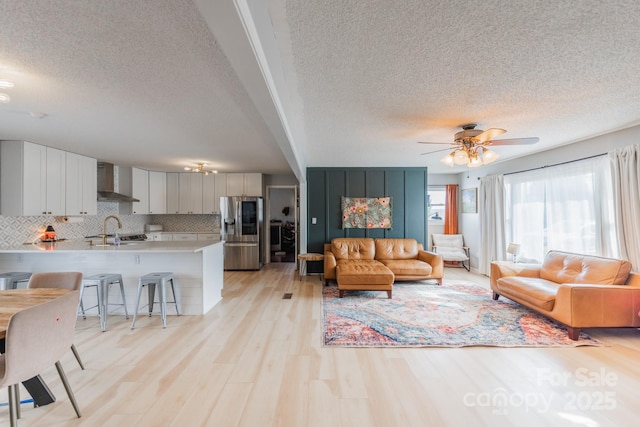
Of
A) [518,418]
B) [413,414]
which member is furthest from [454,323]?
[413,414]

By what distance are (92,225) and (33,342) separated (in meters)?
4.67

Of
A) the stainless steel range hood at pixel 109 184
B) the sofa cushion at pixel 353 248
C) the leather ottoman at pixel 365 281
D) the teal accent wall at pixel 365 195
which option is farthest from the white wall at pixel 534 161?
the stainless steel range hood at pixel 109 184

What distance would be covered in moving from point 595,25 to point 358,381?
2724 mm

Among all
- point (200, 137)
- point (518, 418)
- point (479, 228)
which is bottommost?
point (518, 418)

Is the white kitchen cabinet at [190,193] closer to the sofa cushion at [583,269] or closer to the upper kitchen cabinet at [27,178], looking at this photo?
the upper kitchen cabinet at [27,178]

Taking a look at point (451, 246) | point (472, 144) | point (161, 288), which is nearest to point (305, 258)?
point (161, 288)

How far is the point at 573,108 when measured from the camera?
274 cm

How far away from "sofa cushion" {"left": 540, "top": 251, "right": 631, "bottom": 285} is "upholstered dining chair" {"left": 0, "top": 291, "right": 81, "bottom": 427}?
495cm

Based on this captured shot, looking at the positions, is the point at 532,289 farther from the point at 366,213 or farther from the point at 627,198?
the point at 366,213

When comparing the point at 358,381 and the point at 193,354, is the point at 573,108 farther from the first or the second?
the point at 193,354

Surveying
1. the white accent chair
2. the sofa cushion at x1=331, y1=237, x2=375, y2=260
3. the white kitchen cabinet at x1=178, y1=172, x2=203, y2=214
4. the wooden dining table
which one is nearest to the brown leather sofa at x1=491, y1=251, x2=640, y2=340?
the sofa cushion at x1=331, y1=237, x2=375, y2=260

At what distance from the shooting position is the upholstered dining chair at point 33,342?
4.75ft

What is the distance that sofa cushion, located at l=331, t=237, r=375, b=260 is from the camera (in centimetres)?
552

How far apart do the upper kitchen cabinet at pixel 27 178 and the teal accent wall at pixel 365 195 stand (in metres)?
4.24
